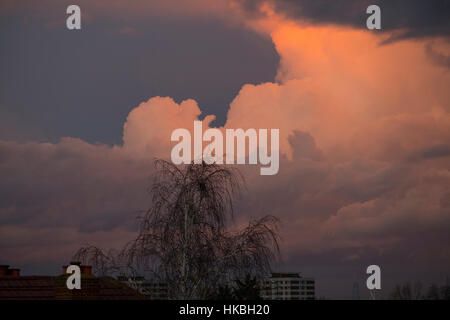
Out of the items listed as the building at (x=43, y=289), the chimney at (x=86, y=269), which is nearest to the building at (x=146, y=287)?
the building at (x=43, y=289)

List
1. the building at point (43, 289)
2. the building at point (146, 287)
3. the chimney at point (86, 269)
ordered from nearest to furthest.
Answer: the chimney at point (86, 269)
the building at point (146, 287)
the building at point (43, 289)

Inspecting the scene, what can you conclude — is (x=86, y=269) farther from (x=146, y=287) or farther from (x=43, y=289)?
(x=43, y=289)

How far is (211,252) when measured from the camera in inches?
985

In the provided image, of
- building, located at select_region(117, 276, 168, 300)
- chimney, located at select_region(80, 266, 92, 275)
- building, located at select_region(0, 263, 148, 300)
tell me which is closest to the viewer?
chimney, located at select_region(80, 266, 92, 275)

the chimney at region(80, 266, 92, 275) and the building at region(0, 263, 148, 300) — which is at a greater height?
the chimney at region(80, 266, 92, 275)

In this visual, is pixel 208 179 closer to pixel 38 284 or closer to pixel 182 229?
pixel 182 229

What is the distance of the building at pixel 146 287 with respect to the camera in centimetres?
2559

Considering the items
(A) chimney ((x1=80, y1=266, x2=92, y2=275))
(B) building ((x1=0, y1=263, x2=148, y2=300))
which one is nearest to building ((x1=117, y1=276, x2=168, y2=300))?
(B) building ((x1=0, y1=263, x2=148, y2=300))

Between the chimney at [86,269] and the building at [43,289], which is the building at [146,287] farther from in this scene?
the chimney at [86,269]

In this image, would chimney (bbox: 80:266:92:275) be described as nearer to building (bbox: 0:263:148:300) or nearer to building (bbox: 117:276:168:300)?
building (bbox: 0:263:148:300)

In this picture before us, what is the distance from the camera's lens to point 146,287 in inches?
1015

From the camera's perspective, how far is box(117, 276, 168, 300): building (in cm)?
2559
